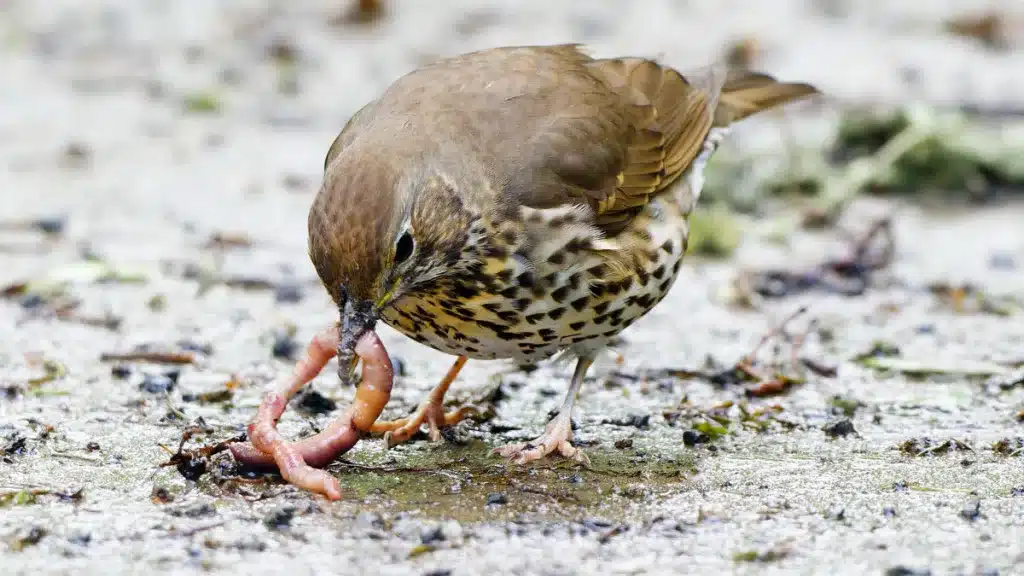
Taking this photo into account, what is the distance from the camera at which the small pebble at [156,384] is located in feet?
18.6

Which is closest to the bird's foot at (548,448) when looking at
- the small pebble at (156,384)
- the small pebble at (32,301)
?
the small pebble at (156,384)

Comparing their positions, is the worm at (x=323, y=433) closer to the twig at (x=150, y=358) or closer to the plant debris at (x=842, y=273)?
the twig at (x=150, y=358)

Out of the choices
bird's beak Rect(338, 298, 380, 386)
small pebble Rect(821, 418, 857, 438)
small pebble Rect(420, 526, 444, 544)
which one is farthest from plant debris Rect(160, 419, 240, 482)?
small pebble Rect(821, 418, 857, 438)

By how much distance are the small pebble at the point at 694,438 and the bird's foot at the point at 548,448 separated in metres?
0.43

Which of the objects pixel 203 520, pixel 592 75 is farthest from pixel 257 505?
pixel 592 75

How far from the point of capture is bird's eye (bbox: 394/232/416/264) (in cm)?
418

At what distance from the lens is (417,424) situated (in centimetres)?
524

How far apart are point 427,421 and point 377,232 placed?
4.61ft

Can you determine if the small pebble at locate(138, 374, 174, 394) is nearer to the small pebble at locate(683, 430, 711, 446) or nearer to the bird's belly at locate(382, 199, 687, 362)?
the bird's belly at locate(382, 199, 687, 362)

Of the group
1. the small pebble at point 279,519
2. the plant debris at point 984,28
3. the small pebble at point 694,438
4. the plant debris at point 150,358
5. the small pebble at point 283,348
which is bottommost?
the small pebble at point 283,348

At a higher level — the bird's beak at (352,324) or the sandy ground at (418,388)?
the bird's beak at (352,324)

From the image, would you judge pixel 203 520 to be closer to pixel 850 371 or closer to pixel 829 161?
pixel 850 371

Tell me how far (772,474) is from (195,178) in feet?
18.7

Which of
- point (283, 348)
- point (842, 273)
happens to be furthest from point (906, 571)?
point (842, 273)
